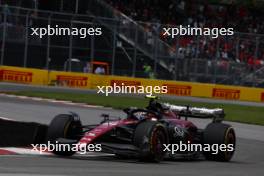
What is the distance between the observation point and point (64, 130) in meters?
12.7

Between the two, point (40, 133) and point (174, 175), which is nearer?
point (174, 175)

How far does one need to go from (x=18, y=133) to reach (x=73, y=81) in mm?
24307

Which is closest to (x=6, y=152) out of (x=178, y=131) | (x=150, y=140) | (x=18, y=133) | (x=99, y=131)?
(x=18, y=133)

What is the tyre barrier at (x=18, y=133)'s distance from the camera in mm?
13283

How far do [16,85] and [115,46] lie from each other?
18.3ft

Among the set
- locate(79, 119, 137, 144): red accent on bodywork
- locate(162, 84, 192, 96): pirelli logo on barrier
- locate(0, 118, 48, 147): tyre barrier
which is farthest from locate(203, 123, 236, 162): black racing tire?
locate(162, 84, 192, 96): pirelli logo on barrier

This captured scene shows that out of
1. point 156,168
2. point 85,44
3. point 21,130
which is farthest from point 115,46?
point 156,168

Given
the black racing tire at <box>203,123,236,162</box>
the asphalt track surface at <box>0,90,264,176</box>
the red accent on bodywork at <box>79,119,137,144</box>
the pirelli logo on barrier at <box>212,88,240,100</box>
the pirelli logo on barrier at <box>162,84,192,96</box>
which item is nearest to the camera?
the asphalt track surface at <box>0,90,264,176</box>

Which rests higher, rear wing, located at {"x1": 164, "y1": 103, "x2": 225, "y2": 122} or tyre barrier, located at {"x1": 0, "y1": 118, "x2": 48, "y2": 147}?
rear wing, located at {"x1": 164, "y1": 103, "x2": 225, "y2": 122}

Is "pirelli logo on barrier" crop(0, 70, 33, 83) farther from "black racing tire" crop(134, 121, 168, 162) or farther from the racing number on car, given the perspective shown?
"black racing tire" crop(134, 121, 168, 162)

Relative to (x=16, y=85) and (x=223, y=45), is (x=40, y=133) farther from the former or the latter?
(x=223, y=45)

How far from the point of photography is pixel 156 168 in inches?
457

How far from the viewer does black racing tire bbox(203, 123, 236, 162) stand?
46.2ft

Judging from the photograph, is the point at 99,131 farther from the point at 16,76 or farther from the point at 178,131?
the point at 16,76
